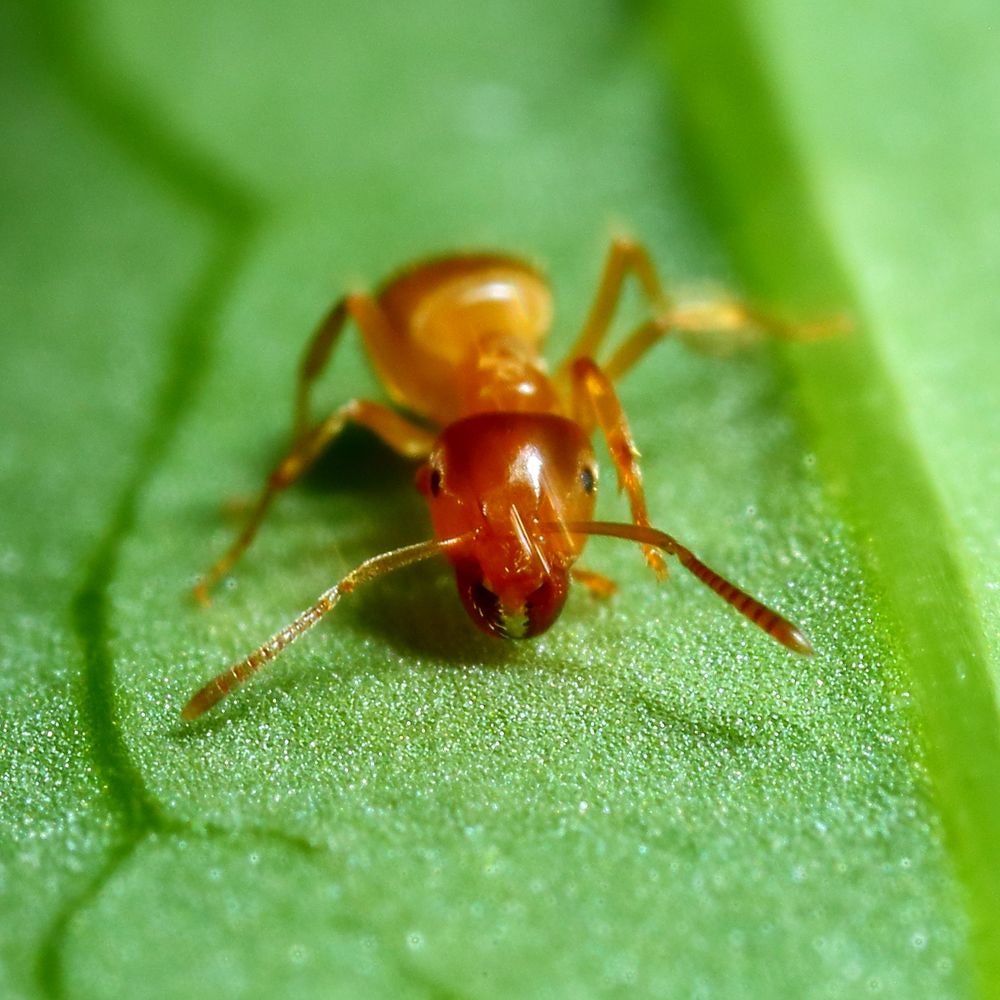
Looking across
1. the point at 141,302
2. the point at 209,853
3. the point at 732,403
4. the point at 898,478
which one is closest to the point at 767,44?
the point at 732,403

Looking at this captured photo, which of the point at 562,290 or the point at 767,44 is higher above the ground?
the point at 767,44

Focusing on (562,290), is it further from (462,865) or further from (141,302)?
(462,865)

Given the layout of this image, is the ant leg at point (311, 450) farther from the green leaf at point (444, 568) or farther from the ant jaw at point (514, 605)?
the ant jaw at point (514, 605)

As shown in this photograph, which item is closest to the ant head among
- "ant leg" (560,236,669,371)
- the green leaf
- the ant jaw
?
the ant jaw

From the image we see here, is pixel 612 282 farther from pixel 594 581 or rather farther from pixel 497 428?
pixel 594 581

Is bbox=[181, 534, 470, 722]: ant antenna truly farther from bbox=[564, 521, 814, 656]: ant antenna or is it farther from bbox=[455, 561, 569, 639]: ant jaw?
bbox=[564, 521, 814, 656]: ant antenna

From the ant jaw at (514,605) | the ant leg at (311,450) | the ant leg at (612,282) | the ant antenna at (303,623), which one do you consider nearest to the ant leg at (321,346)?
the ant leg at (311,450)
